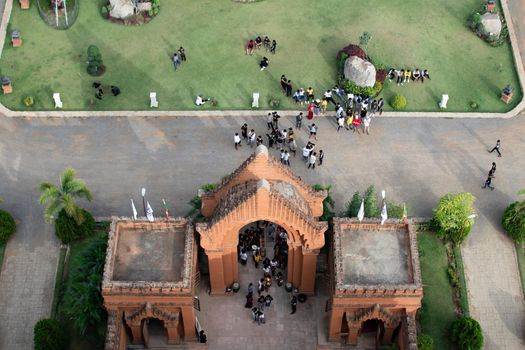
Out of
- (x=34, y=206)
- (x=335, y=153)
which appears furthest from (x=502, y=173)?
(x=34, y=206)

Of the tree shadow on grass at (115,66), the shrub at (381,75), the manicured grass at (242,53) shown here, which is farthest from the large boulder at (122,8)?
the shrub at (381,75)

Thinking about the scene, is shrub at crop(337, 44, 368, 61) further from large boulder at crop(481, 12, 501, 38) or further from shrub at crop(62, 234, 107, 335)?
shrub at crop(62, 234, 107, 335)

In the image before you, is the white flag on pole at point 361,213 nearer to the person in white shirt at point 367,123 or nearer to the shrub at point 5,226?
the person in white shirt at point 367,123

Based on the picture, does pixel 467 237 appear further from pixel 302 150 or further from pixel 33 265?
pixel 33 265

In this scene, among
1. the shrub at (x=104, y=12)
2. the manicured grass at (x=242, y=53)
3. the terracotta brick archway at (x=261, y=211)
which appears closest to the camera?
the terracotta brick archway at (x=261, y=211)

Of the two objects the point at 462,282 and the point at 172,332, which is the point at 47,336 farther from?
the point at 462,282
